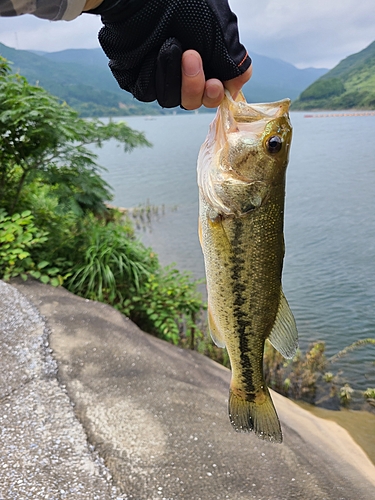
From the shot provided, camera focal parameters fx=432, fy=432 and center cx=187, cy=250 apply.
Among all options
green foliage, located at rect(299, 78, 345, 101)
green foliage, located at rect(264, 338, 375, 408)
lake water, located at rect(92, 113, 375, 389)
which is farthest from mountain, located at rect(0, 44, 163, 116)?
green foliage, located at rect(264, 338, 375, 408)

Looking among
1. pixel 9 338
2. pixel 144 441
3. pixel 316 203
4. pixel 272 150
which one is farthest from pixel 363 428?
pixel 316 203

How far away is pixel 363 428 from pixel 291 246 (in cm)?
577

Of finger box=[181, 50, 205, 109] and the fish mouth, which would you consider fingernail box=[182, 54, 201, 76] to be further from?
the fish mouth

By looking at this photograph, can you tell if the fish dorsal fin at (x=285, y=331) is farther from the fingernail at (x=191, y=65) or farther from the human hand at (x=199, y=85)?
the fingernail at (x=191, y=65)

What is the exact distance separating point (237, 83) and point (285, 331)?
1.31 m

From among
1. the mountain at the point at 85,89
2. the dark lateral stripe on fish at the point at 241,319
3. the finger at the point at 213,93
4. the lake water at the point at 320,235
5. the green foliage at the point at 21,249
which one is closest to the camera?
the finger at the point at 213,93

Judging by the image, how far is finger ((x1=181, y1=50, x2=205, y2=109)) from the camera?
1779 mm

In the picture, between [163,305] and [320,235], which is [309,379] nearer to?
[163,305]

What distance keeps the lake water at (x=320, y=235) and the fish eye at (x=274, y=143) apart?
5.48 meters

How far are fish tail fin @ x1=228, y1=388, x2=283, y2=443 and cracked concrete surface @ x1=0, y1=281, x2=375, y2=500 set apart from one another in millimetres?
1347

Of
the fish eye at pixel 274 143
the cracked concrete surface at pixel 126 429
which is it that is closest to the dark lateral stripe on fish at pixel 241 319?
the fish eye at pixel 274 143

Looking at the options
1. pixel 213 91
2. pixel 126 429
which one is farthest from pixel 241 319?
pixel 126 429

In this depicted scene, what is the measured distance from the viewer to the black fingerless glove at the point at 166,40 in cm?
173

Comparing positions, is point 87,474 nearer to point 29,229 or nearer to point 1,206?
point 29,229
